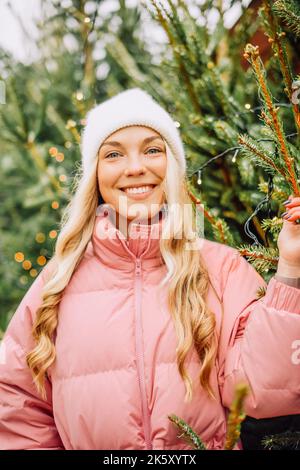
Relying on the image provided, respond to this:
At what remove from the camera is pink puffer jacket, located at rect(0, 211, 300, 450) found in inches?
63.7

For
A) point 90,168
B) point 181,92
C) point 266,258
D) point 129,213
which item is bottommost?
point 266,258

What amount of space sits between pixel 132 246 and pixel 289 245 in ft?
2.26


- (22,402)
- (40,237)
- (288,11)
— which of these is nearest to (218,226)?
(288,11)

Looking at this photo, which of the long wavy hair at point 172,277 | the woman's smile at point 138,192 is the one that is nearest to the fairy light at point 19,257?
the long wavy hair at point 172,277

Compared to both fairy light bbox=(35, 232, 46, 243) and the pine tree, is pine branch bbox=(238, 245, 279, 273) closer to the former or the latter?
the pine tree

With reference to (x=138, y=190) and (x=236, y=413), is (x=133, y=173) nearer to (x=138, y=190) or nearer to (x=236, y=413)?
(x=138, y=190)

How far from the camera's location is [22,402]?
194cm

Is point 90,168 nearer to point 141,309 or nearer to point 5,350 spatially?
point 141,309

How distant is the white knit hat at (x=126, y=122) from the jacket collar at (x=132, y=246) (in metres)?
0.38

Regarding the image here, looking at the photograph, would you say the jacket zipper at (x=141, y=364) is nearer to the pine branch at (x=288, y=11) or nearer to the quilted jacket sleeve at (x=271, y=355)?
the quilted jacket sleeve at (x=271, y=355)

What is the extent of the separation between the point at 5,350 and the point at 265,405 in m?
1.12

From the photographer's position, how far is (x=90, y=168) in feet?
7.09

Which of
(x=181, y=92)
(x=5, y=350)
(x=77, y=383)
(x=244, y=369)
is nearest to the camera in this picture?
(x=244, y=369)

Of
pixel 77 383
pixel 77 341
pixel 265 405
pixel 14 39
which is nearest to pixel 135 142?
pixel 77 341
